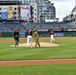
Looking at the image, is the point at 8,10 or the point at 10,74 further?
the point at 8,10

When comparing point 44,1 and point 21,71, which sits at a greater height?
point 44,1

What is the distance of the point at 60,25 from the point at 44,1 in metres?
98.7

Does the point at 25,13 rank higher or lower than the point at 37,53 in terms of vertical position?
higher

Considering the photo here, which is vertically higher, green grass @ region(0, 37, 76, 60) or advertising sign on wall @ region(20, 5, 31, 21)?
advertising sign on wall @ region(20, 5, 31, 21)

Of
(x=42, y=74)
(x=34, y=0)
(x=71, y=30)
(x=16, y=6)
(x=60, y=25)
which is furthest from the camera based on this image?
(x=34, y=0)

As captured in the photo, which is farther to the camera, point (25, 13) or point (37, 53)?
point (25, 13)

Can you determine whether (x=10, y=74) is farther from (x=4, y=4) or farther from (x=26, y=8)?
(x=4, y=4)

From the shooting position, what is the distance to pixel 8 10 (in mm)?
105750

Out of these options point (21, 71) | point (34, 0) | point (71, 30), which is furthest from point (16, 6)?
point (21, 71)

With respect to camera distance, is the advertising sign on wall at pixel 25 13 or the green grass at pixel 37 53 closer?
the green grass at pixel 37 53

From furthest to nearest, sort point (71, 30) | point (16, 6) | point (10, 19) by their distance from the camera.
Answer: point (16, 6) < point (10, 19) < point (71, 30)

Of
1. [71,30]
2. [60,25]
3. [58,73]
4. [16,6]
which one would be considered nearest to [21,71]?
[58,73]

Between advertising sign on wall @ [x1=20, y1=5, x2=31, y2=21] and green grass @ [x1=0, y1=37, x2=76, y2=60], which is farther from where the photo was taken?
advertising sign on wall @ [x1=20, y1=5, x2=31, y2=21]

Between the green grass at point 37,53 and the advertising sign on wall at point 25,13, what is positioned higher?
the advertising sign on wall at point 25,13
